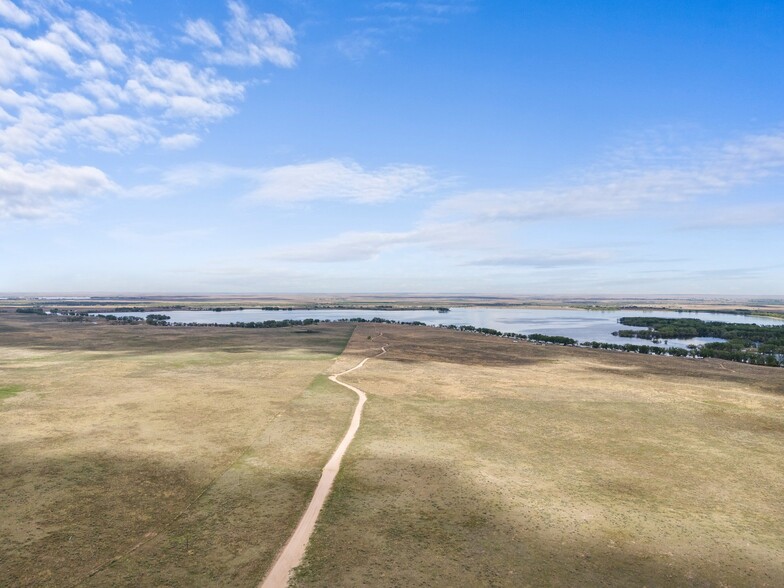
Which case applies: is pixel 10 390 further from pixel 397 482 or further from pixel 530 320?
pixel 530 320

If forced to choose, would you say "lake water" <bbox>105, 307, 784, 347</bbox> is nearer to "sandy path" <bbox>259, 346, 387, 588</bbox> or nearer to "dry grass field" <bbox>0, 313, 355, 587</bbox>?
"dry grass field" <bbox>0, 313, 355, 587</bbox>

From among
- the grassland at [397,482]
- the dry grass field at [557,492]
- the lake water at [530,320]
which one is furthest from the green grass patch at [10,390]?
the lake water at [530,320]

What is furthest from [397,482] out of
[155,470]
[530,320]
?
[530,320]

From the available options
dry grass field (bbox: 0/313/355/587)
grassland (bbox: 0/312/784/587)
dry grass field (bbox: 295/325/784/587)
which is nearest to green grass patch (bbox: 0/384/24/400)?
dry grass field (bbox: 0/313/355/587)

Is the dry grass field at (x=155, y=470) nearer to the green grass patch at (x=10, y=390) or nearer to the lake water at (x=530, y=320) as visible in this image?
the green grass patch at (x=10, y=390)

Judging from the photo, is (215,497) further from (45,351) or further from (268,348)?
(45,351)

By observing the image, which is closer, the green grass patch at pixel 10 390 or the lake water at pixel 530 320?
the green grass patch at pixel 10 390
